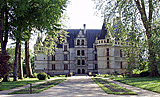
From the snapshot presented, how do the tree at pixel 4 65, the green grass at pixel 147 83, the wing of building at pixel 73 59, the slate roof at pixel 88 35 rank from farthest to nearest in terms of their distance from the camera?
the slate roof at pixel 88 35
the wing of building at pixel 73 59
the tree at pixel 4 65
the green grass at pixel 147 83

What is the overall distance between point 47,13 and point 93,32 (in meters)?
41.1

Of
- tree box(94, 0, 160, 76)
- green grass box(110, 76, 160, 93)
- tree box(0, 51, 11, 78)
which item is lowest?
green grass box(110, 76, 160, 93)

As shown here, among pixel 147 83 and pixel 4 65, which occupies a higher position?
pixel 4 65

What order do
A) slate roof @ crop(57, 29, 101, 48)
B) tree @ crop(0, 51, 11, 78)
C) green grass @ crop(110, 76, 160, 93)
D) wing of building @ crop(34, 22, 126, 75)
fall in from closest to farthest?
green grass @ crop(110, 76, 160, 93), tree @ crop(0, 51, 11, 78), wing of building @ crop(34, 22, 126, 75), slate roof @ crop(57, 29, 101, 48)

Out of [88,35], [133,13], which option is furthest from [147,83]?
[88,35]

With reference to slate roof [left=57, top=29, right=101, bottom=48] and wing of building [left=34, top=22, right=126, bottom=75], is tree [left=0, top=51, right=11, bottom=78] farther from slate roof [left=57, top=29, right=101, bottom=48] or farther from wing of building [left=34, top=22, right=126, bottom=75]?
slate roof [left=57, top=29, right=101, bottom=48]

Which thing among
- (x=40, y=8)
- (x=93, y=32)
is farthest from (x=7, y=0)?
(x=93, y=32)

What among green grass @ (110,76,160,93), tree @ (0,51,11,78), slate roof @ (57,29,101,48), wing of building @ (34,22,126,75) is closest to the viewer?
green grass @ (110,76,160,93)

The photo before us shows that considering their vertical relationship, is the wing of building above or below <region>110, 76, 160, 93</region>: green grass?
above

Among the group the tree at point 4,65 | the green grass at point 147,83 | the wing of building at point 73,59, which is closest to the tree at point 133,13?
the green grass at point 147,83

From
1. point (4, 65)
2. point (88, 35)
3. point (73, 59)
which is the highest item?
point (88, 35)

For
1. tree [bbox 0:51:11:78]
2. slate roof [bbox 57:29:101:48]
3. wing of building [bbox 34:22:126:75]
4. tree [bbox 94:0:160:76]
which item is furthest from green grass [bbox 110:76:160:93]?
slate roof [bbox 57:29:101:48]

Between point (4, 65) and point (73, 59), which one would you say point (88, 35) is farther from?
point (4, 65)

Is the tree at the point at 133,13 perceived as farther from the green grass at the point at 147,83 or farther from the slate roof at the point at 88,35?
the slate roof at the point at 88,35
